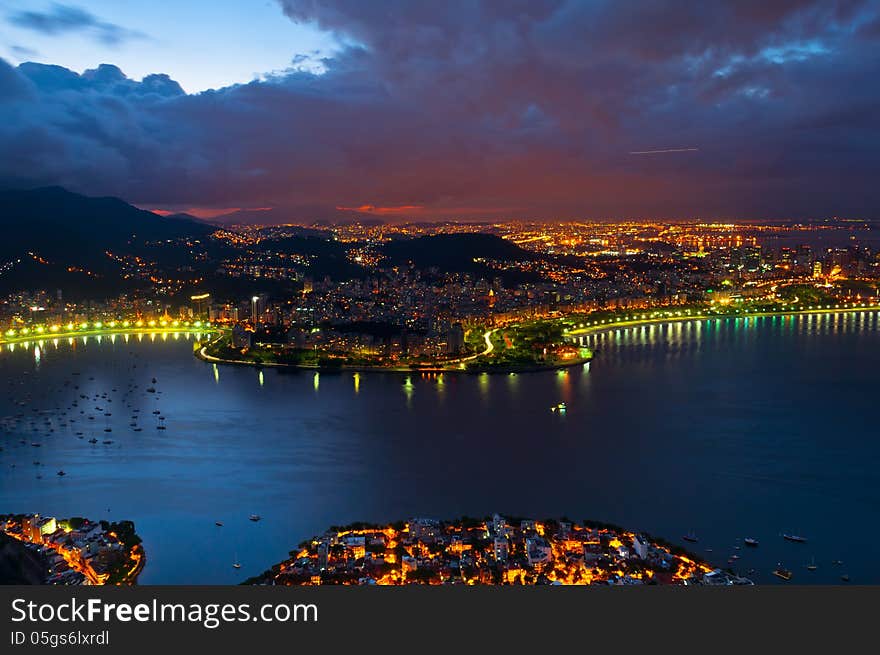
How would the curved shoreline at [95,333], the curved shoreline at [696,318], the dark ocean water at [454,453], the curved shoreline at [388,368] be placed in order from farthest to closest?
the curved shoreline at [696,318]
the curved shoreline at [95,333]
the curved shoreline at [388,368]
the dark ocean water at [454,453]

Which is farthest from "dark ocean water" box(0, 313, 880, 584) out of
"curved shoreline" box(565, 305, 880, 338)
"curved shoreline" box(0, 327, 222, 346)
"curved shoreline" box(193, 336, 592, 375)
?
"curved shoreline" box(565, 305, 880, 338)

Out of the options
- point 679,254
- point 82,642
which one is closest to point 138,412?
point 82,642

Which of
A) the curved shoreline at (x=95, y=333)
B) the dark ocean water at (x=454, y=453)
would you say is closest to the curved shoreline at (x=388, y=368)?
the dark ocean water at (x=454, y=453)

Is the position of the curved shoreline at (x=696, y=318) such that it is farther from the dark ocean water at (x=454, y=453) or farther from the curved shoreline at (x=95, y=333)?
the curved shoreline at (x=95, y=333)

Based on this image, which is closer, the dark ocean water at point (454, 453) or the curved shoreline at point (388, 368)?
the dark ocean water at point (454, 453)

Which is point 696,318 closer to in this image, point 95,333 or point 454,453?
point 454,453

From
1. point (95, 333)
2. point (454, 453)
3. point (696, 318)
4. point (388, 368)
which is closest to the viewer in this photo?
point (454, 453)

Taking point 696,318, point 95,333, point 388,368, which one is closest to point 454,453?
point 388,368

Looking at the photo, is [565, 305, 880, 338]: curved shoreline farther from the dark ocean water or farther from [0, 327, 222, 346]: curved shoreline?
[0, 327, 222, 346]: curved shoreline
